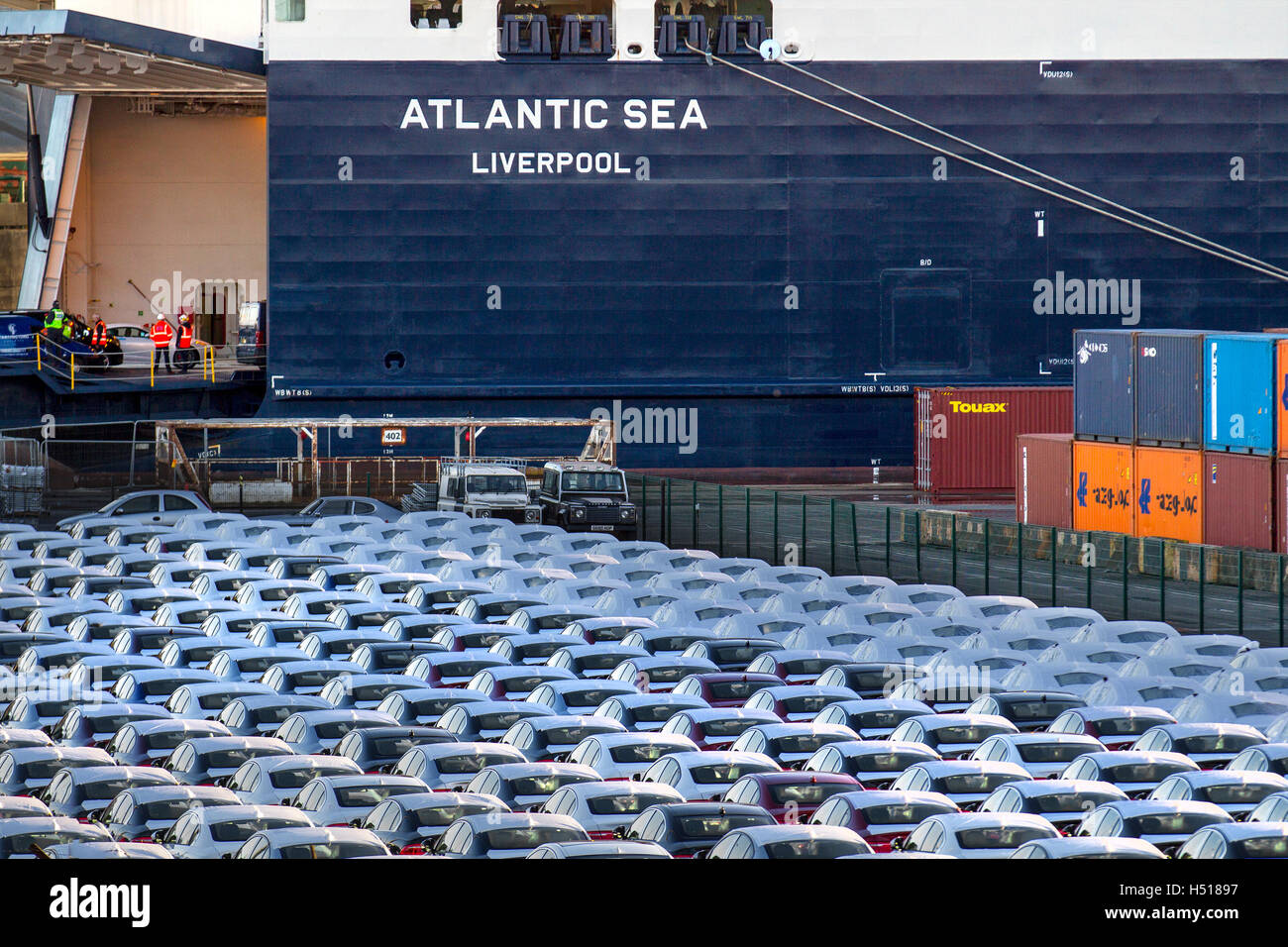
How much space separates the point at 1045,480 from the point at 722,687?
23.9m

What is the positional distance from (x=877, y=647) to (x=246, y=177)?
48.7 meters

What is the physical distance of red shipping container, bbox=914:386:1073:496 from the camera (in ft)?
172

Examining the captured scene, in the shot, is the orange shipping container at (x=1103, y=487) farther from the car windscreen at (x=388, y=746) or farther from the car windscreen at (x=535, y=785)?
the car windscreen at (x=535, y=785)

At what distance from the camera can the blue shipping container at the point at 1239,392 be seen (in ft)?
118

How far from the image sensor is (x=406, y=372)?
54.5 metres

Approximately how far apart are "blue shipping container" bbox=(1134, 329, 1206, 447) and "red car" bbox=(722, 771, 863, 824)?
2444 centimetres

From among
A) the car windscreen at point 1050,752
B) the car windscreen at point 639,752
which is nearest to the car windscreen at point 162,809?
the car windscreen at point 639,752

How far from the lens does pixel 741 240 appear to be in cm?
5478

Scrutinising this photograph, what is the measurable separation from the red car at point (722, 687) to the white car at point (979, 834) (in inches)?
263

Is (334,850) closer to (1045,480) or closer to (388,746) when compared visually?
(388,746)

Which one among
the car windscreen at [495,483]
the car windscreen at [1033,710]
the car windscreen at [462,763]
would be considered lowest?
the car windscreen at [1033,710]

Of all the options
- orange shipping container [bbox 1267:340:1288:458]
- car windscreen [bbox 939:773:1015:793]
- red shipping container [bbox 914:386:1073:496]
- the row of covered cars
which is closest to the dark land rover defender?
the row of covered cars

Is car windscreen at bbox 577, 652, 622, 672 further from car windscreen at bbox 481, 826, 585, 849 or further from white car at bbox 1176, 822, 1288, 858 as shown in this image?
white car at bbox 1176, 822, 1288, 858

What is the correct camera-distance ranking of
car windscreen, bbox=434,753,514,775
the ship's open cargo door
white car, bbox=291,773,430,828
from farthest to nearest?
the ship's open cargo door → car windscreen, bbox=434,753,514,775 → white car, bbox=291,773,430,828
